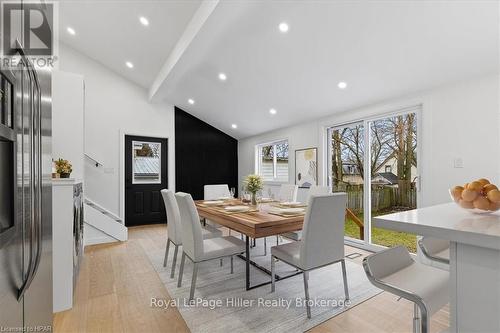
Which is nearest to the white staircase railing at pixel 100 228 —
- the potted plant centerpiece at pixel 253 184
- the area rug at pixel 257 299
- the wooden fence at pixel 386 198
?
the area rug at pixel 257 299

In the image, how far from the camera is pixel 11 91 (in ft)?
2.52

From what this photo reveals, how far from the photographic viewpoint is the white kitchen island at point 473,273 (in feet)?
2.08

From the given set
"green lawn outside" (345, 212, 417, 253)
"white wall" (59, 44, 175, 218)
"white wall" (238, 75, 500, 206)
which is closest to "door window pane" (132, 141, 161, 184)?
"white wall" (59, 44, 175, 218)

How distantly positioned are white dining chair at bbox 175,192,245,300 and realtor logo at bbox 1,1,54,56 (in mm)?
1386

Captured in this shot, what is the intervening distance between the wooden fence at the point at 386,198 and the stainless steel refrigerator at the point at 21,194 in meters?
3.89

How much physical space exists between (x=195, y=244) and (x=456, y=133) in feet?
9.79

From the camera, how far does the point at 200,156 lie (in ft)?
20.4

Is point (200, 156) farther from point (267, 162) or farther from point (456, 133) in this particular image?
point (456, 133)

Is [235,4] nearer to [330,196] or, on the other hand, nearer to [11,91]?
[330,196]

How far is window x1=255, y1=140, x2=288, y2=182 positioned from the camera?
5.52m

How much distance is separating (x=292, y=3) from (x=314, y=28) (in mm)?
365

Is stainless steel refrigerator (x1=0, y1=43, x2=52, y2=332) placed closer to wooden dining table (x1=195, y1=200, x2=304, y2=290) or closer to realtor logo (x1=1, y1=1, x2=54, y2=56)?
realtor logo (x1=1, y1=1, x2=54, y2=56)

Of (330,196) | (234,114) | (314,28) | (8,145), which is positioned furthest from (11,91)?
(234,114)

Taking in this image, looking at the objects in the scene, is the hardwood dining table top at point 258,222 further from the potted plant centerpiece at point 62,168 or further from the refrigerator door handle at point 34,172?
the potted plant centerpiece at point 62,168
